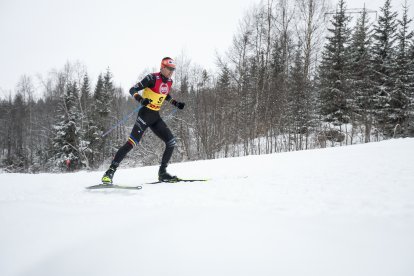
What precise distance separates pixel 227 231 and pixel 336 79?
17.7 meters

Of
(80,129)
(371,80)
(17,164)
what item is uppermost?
(371,80)

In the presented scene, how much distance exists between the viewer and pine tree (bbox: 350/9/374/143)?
14.2 m

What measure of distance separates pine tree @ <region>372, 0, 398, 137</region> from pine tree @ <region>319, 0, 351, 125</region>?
1.76 metres

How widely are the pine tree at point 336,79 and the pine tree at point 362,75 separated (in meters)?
0.51

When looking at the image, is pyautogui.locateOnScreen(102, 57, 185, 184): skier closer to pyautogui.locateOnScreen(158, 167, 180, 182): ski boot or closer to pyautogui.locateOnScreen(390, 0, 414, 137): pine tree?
pyautogui.locateOnScreen(158, 167, 180, 182): ski boot

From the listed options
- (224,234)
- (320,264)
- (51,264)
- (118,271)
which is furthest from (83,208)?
(320,264)

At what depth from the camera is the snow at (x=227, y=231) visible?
1254 mm

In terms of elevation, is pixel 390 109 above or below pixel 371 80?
below

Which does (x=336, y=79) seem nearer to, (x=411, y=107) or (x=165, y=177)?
(x=411, y=107)

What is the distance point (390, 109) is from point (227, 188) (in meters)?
16.9

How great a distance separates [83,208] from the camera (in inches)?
91.5

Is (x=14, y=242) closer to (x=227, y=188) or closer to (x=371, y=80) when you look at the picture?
(x=227, y=188)

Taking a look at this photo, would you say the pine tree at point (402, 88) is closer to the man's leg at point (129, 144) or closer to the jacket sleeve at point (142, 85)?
the jacket sleeve at point (142, 85)

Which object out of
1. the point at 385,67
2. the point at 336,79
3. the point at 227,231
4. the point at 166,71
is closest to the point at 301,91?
the point at 336,79
